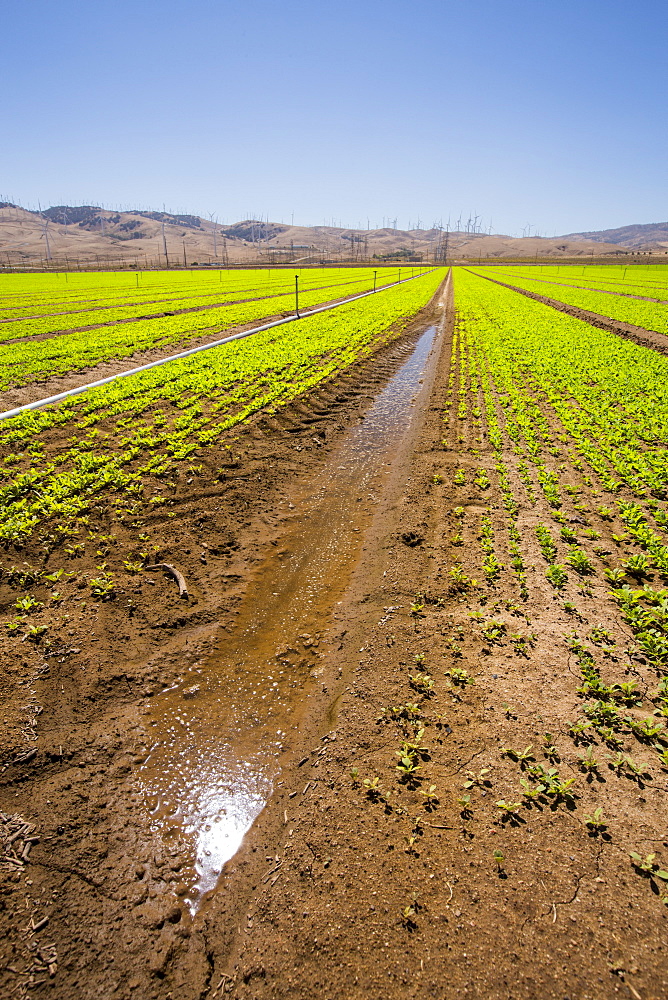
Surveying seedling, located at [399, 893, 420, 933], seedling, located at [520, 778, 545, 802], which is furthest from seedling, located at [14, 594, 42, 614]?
seedling, located at [520, 778, 545, 802]

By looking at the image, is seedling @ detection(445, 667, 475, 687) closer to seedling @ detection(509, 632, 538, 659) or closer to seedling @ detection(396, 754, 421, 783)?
seedling @ detection(509, 632, 538, 659)

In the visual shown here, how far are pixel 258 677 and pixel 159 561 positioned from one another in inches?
100

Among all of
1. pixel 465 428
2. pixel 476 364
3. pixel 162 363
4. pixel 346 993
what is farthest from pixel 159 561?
pixel 476 364

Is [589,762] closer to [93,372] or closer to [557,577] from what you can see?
[557,577]

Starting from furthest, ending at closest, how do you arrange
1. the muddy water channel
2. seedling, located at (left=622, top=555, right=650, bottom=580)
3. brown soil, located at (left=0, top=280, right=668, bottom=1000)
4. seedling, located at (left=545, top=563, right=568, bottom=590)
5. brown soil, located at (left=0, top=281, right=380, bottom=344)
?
brown soil, located at (left=0, top=281, right=380, bottom=344) < seedling, located at (left=622, top=555, right=650, bottom=580) < seedling, located at (left=545, top=563, right=568, bottom=590) < the muddy water channel < brown soil, located at (left=0, top=280, right=668, bottom=1000)

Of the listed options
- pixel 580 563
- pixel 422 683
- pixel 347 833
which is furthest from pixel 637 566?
pixel 347 833

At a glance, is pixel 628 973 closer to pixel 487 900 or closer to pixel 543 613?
pixel 487 900

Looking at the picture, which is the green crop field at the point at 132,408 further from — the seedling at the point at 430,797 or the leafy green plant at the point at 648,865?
A: the leafy green plant at the point at 648,865

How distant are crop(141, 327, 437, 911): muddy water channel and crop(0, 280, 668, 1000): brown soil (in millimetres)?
130

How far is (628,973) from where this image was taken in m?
2.67

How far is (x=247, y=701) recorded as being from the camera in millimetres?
4832

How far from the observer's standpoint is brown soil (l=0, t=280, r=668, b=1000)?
2.79 meters

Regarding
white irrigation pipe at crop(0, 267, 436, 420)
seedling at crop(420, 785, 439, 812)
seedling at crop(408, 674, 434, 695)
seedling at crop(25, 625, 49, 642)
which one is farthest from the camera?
white irrigation pipe at crop(0, 267, 436, 420)

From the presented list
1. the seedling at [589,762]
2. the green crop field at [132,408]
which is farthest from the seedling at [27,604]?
the seedling at [589,762]
